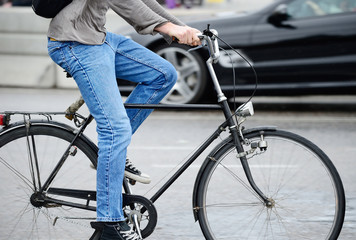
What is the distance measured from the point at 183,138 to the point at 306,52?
213 centimetres

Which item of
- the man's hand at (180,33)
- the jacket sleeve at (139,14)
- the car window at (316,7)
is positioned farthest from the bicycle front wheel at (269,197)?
the car window at (316,7)

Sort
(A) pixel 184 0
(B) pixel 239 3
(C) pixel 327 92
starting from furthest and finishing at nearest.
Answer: (B) pixel 239 3 → (A) pixel 184 0 → (C) pixel 327 92

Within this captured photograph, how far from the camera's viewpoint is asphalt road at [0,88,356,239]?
17.0ft

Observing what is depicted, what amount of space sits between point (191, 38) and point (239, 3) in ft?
74.9

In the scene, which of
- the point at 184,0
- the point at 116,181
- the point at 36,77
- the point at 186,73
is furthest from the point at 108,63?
the point at 184,0

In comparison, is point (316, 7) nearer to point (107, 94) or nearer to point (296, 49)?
point (296, 49)

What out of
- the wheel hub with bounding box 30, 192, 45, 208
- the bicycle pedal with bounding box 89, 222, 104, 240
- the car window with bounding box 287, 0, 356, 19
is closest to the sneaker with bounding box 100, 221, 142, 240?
the bicycle pedal with bounding box 89, 222, 104, 240

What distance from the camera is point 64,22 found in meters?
3.86

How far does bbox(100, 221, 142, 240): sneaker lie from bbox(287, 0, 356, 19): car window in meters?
5.85

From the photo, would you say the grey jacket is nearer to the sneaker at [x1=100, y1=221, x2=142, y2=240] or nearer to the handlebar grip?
the handlebar grip

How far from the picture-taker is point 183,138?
800cm

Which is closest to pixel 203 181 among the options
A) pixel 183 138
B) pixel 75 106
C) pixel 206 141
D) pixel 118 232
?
pixel 206 141

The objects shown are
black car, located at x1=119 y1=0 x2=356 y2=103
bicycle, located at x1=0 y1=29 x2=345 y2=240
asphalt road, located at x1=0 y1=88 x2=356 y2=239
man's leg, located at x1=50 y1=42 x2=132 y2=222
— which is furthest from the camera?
black car, located at x1=119 y1=0 x2=356 y2=103

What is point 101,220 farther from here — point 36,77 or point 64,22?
point 36,77
